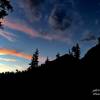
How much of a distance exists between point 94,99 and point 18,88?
22.9 ft

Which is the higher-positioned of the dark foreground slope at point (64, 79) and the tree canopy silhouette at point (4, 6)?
the tree canopy silhouette at point (4, 6)

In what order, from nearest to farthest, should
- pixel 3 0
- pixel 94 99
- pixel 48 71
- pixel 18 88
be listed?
pixel 94 99
pixel 18 88
pixel 48 71
pixel 3 0

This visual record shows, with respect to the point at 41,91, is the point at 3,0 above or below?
above

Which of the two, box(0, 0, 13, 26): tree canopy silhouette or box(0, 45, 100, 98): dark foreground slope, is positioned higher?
box(0, 0, 13, 26): tree canopy silhouette

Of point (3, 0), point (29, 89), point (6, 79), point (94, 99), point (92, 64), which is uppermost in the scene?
point (3, 0)

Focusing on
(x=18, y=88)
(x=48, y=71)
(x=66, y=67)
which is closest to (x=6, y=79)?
(x=18, y=88)

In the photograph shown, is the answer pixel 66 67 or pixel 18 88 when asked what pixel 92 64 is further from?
pixel 18 88

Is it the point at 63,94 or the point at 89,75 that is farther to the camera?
the point at 89,75

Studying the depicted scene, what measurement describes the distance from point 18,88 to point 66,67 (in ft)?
17.1

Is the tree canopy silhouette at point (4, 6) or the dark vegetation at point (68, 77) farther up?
the tree canopy silhouette at point (4, 6)

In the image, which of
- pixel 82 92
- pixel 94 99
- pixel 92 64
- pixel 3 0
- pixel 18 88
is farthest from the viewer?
pixel 3 0

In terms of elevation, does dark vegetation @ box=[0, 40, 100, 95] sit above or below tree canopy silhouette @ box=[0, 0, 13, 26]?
below

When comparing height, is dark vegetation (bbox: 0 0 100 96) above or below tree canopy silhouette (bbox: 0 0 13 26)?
below

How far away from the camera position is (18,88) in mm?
18156
